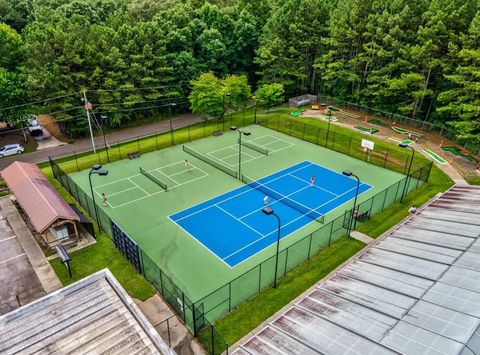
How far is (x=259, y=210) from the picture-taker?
2889 cm

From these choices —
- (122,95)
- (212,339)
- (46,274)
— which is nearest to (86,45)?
(122,95)

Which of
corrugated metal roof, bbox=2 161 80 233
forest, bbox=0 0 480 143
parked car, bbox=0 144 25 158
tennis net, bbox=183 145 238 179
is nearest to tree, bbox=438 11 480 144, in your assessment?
forest, bbox=0 0 480 143

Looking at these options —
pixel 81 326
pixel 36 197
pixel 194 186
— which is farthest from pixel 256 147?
pixel 81 326

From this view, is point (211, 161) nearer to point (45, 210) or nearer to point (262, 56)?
point (45, 210)

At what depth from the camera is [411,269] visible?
61.0ft

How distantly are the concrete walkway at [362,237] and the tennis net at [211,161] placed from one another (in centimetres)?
1271

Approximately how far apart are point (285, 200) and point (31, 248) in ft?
61.6

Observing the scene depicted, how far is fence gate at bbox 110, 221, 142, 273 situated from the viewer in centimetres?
2133

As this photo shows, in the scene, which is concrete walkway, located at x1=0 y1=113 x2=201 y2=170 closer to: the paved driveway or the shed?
the shed

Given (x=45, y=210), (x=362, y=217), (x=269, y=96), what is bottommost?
(x=362, y=217)

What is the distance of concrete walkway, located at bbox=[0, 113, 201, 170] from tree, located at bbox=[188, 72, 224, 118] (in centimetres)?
535

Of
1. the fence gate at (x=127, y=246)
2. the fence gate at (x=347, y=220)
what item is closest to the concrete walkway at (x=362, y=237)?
the fence gate at (x=347, y=220)

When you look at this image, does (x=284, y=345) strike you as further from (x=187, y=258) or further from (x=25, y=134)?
(x=25, y=134)

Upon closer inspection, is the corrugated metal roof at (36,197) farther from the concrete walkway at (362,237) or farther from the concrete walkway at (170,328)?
the concrete walkway at (362,237)
